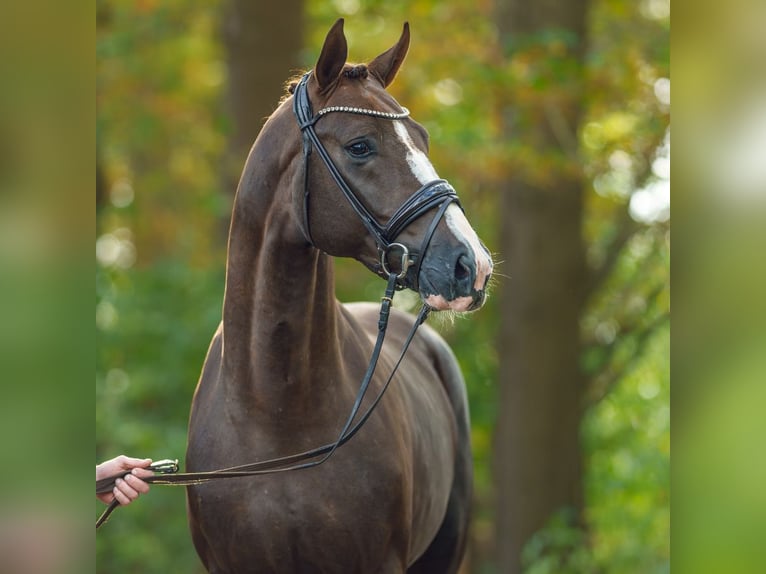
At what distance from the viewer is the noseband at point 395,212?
3162mm

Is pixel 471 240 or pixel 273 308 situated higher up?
pixel 471 240

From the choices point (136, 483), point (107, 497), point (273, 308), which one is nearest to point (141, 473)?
point (136, 483)

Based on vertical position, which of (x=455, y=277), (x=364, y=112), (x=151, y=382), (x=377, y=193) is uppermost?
(x=364, y=112)

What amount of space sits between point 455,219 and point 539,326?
6.89 meters

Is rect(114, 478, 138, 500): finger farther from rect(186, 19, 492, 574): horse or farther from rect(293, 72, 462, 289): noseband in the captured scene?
rect(293, 72, 462, 289): noseband

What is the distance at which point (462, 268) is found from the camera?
10.1 ft

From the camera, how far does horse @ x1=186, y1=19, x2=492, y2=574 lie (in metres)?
3.29

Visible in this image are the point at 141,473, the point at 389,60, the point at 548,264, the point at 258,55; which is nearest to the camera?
the point at 141,473

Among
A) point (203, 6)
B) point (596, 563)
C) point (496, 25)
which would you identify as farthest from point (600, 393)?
point (203, 6)

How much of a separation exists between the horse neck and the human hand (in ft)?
1.55

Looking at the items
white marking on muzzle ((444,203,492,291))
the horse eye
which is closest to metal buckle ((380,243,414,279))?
white marking on muzzle ((444,203,492,291))

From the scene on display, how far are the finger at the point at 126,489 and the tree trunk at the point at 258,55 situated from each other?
653 centimetres

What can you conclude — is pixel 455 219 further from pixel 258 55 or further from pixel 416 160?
pixel 258 55
